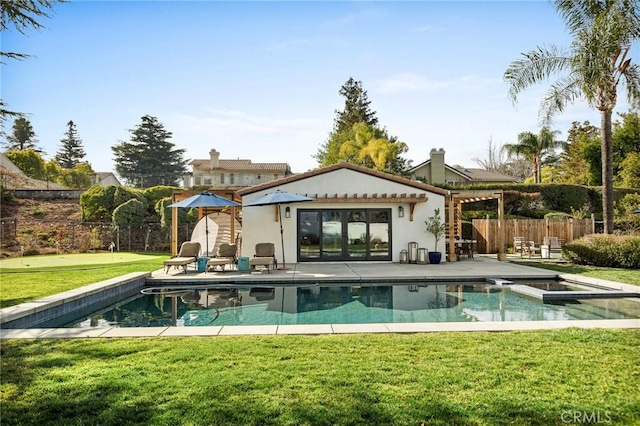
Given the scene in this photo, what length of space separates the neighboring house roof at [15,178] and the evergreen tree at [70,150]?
2483 centimetres

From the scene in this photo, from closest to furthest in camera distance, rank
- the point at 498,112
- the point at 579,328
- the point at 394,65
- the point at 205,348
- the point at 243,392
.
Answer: the point at 243,392
the point at 205,348
the point at 579,328
the point at 394,65
the point at 498,112

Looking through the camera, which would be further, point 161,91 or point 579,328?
point 161,91

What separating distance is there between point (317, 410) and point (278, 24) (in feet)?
32.8

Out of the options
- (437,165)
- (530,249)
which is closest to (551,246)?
(530,249)

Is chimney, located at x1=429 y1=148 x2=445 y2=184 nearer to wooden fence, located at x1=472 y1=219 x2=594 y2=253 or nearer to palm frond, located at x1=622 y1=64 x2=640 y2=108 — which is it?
wooden fence, located at x1=472 y1=219 x2=594 y2=253

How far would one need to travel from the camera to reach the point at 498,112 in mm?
15836

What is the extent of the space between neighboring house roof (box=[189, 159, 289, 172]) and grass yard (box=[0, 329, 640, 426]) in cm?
4773

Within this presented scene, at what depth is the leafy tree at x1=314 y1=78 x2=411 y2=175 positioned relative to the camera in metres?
34.7

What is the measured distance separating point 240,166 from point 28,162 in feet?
76.8

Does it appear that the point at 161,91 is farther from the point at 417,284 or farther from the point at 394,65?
the point at 417,284

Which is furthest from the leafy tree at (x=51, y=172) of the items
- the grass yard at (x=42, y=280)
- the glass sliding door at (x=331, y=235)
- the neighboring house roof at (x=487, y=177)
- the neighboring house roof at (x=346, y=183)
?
the neighboring house roof at (x=487, y=177)

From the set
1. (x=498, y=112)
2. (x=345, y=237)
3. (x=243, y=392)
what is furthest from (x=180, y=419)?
(x=498, y=112)

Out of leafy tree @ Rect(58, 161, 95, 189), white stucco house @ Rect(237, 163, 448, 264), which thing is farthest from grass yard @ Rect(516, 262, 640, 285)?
leafy tree @ Rect(58, 161, 95, 189)

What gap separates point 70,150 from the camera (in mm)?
65625
